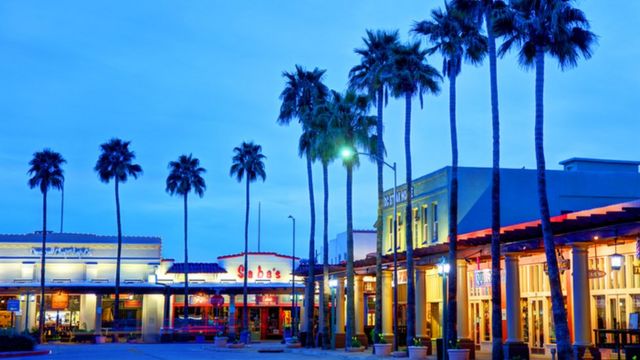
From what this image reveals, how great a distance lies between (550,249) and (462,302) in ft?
43.0

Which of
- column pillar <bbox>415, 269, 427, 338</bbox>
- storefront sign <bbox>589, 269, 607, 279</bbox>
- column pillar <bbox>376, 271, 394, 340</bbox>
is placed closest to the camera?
storefront sign <bbox>589, 269, 607, 279</bbox>

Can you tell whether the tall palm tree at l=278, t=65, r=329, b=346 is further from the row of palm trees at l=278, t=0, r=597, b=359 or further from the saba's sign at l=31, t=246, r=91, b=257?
the saba's sign at l=31, t=246, r=91, b=257

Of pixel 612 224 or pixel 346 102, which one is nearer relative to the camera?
pixel 612 224

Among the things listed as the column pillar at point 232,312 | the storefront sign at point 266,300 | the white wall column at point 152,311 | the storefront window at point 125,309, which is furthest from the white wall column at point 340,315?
the storefront window at point 125,309

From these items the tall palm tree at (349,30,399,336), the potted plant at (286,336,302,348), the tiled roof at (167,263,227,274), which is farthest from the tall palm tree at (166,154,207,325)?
the tall palm tree at (349,30,399,336)

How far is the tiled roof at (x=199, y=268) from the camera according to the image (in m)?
84.9

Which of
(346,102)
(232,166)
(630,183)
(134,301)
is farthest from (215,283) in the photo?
(630,183)

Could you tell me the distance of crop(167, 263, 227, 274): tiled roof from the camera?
8494 centimetres

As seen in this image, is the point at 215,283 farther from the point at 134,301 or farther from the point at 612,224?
the point at 612,224

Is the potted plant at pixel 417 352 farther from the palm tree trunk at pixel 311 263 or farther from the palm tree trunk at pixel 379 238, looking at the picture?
the palm tree trunk at pixel 311 263

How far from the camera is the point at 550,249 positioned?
26.9m

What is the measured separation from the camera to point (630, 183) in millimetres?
50188

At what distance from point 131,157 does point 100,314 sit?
1406 cm

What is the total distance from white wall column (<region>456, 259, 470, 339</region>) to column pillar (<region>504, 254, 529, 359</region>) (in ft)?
13.4
